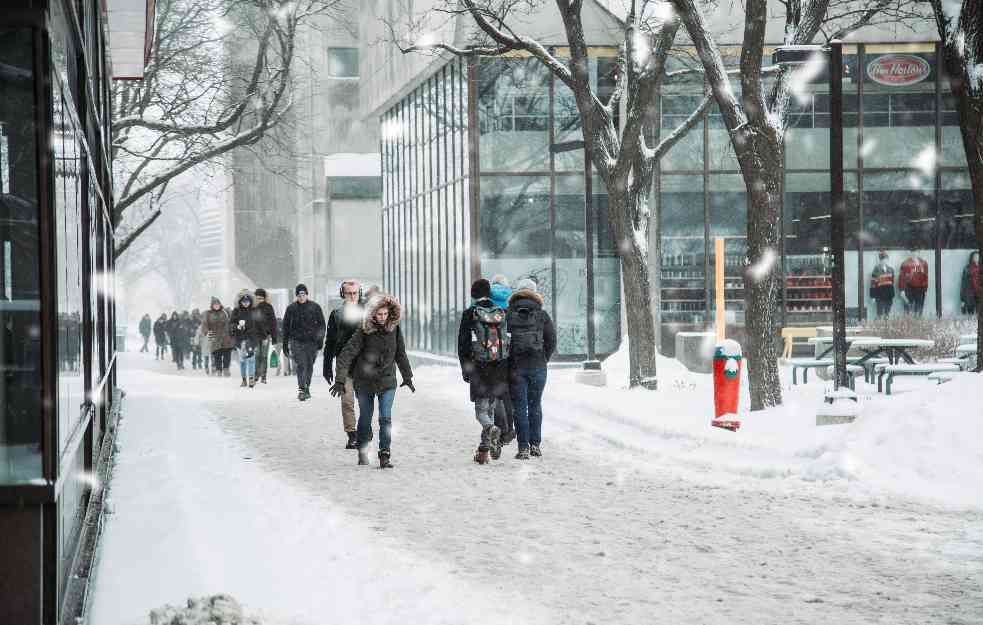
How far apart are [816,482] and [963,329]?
44.8 feet

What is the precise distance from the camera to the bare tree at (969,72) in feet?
44.7

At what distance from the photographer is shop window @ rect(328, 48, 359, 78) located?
53500 millimetres

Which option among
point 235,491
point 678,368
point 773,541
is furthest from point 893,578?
point 678,368

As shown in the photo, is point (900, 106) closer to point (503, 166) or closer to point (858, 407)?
point (503, 166)

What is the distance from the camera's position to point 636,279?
20.2 metres

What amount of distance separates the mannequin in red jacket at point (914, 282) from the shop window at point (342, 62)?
29.4 metres

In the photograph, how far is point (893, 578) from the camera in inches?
281

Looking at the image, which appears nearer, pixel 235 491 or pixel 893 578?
pixel 893 578

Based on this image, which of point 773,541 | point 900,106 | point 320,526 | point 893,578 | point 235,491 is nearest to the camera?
point 893,578

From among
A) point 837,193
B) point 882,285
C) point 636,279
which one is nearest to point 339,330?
point 837,193

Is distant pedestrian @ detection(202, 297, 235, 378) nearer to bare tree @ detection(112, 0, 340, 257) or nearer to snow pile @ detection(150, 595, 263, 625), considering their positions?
bare tree @ detection(112, 0, 340, 257)

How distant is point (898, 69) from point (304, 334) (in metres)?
16.8

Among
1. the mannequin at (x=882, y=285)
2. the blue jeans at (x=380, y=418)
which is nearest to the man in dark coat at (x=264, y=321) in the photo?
the blue jeans at (x=380, y=418)

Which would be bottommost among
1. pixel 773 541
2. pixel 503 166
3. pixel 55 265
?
pixel 773 541
